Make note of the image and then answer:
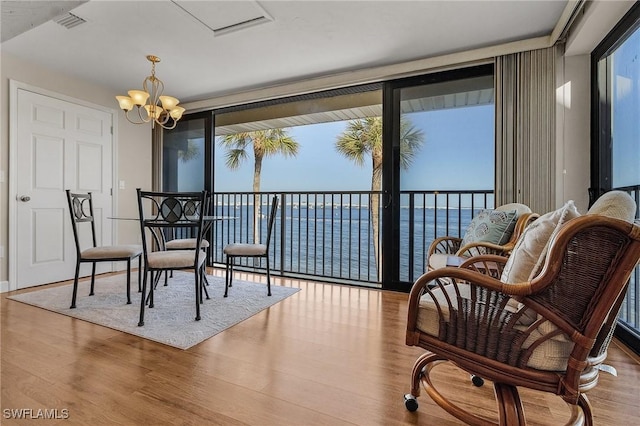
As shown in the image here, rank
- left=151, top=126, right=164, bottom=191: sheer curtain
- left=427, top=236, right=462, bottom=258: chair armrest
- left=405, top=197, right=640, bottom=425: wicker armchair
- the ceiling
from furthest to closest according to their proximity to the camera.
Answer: left=151, top=126, right=164, bottom=191: sheer curtain, left=427, top=236, right=462, bottom=258: chair armrest, the ceiling, left=405, top=197, right=640, bottom=425: wicker armchair

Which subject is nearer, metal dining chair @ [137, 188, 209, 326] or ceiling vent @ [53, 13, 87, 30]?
metal dining chair @ [137, 188, 209, 326]

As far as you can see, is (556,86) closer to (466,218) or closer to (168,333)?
(466,218)

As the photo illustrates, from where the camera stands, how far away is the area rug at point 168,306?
7.06 ft

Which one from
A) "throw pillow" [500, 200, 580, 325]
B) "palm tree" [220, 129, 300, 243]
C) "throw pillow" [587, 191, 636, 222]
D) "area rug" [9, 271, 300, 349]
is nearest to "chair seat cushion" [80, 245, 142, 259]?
"area rug" [9, 271, 300, 349]

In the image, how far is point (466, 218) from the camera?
321 centimetres

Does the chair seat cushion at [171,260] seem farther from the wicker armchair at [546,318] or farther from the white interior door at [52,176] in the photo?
the white interior door at [52,176]

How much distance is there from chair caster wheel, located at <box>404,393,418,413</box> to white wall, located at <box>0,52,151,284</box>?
4007 millimetres

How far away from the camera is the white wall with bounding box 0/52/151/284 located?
3.16 meters

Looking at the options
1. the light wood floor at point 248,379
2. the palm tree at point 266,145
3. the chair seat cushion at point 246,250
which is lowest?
the light wood floor at point 248,379

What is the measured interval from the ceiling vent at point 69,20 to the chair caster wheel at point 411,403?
3.48m

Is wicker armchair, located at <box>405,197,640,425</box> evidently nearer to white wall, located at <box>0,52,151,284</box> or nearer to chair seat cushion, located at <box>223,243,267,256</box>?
chair seat cushion, located at <box>223,243,267,256</box>

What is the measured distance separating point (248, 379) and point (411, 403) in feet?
2.58

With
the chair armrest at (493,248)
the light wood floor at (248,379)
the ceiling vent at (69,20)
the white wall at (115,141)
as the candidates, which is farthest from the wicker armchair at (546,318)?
the white wall at (115,141)

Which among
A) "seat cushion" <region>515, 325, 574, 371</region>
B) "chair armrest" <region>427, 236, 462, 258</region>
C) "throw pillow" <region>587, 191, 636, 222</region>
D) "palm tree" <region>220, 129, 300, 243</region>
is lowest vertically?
"seat cushion" <region>515, 325, 574, 371</region>
